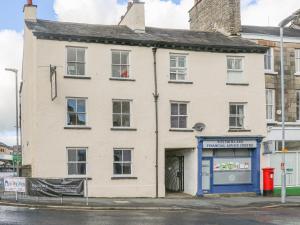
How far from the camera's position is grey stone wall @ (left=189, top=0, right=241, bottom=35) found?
33.4 m

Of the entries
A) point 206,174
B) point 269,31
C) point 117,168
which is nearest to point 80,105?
point 117,168

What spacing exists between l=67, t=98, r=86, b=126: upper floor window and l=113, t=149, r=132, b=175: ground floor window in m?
2.55

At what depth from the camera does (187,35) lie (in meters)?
33.0

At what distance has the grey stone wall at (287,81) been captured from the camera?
3272 cm

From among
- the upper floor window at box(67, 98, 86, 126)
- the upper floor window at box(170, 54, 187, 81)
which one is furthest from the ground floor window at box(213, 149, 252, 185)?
the upper floor window at box(67, 98, 86, 126)

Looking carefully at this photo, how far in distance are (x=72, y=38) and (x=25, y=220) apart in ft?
44.4

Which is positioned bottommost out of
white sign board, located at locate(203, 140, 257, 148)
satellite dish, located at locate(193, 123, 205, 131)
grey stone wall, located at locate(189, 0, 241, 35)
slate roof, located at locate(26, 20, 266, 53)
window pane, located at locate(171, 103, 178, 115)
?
white sign board, located at locate(203, 140, 257, 148)

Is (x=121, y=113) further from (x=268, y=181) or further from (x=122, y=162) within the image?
(x=268, y=181)

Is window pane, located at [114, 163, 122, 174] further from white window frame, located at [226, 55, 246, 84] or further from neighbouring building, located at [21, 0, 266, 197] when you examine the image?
white window frame, located at [226, 55, 246, 84]

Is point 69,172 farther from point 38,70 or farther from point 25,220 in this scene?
point 25,220

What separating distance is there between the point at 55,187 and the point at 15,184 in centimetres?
220

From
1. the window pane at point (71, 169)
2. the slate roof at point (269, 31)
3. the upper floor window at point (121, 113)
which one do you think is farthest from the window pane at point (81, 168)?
the slate roof at point (269, 31)

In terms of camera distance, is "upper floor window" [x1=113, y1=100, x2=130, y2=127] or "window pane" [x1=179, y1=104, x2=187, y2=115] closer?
"upper floor window" [x1=113, y1=100, x2=130, y2=127]

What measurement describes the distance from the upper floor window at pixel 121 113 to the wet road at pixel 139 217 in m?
8.12
